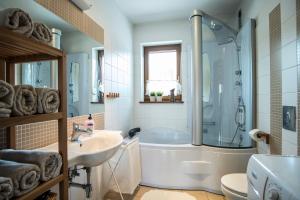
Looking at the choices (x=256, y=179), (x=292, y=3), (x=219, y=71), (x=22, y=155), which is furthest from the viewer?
(x=219, y=71)

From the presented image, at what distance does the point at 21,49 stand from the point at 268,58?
2065 millimetres

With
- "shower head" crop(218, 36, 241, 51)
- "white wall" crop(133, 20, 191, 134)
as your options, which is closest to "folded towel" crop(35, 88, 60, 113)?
"shower head" crop(218, 36, 241, 51)

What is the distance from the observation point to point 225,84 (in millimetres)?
2549

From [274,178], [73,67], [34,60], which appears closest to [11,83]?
[34,60]

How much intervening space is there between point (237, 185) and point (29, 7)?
2.02 metres

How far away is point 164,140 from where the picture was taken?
10.1 feet

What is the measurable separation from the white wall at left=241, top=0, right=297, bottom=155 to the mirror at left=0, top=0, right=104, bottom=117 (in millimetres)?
1739

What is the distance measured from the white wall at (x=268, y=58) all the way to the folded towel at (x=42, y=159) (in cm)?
160

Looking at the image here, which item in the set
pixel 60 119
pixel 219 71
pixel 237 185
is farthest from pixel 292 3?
pixel 60 119

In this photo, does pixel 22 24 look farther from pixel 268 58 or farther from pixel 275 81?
pixel 268 58

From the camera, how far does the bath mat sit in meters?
2.14

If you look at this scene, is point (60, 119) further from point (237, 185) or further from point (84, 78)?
point (237, 185)

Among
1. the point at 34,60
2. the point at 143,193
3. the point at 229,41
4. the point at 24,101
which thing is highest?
the point at 229,41

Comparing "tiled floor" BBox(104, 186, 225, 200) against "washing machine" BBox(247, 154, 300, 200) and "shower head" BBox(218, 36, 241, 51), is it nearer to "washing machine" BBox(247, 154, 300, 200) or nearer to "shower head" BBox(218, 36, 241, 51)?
"washing machine" BBox(247, 154, 300, 200)
